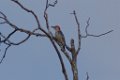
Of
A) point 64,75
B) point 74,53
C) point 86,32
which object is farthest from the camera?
point 86,32

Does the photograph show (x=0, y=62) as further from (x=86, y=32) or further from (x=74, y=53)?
(x=86, y=32)

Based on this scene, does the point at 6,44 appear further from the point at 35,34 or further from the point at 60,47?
the point at 60,47

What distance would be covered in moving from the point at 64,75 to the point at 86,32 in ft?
6.39

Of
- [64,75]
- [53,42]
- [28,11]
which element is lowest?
[64,75]

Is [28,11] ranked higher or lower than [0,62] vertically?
higher

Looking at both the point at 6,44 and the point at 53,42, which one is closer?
the point at 53,42

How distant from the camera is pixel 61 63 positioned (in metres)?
6.41

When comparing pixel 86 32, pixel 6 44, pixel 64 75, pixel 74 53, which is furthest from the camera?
pixel 86 32

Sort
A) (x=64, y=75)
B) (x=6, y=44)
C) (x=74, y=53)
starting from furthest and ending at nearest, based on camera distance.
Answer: (x=6, y=44) < (x=74, y=53) < (x=64, y=75)

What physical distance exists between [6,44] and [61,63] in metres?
1.39

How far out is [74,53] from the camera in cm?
685

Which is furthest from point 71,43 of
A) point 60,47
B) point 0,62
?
point 0,62

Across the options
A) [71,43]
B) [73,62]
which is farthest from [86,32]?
[73,62]

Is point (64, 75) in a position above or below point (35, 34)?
below
